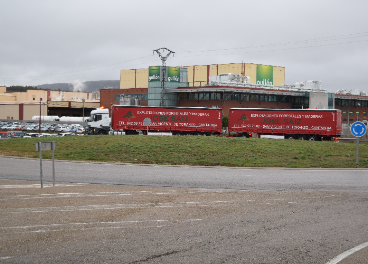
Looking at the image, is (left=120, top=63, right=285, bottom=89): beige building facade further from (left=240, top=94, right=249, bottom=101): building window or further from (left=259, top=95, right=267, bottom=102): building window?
(left=259, top=95, right=267, bottom=102): building window

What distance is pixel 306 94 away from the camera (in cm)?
9400

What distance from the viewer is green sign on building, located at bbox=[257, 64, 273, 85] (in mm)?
119856

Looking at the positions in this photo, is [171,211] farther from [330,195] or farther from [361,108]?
[361,108]

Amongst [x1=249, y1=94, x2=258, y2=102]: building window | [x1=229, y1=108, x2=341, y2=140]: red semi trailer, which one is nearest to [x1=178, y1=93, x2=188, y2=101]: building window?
[x1=249, y1=94, x2=258, y2=102]: building window

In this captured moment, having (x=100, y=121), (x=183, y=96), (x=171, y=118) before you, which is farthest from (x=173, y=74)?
(x=171, y=118)

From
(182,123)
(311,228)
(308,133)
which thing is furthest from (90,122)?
(311,228)

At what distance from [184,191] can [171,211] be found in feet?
11.7

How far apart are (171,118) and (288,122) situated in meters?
15.0

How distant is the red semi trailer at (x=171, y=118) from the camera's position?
53.3 m

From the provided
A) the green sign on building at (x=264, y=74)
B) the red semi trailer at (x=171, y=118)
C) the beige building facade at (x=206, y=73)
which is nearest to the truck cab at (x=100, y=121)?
the red semi trailer at (x=171, y=118)

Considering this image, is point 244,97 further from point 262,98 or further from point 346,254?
point 346,254

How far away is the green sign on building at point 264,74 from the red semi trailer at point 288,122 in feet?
228

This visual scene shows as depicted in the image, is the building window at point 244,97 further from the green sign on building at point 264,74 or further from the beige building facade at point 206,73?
the green sign on building at point 264,74

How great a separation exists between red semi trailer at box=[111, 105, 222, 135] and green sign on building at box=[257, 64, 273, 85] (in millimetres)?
70043
